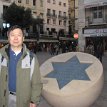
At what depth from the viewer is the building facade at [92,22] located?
42812mm

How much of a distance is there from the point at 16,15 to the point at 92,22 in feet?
52.9

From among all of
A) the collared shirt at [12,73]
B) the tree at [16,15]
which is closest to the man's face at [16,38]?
the collared shirt at [12,73]

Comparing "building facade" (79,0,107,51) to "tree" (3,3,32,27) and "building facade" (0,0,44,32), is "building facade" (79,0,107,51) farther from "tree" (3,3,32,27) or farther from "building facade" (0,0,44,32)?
"building facade" (0,0,44,32)

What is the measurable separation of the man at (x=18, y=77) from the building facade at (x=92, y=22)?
3806 centimetres

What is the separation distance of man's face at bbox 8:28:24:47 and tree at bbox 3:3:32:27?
51.5m

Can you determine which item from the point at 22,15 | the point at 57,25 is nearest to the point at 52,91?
the point at 22,15

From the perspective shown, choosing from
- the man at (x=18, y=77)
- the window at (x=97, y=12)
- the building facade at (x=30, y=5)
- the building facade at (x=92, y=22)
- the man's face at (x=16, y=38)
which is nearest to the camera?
the man at (x=18, y=77)

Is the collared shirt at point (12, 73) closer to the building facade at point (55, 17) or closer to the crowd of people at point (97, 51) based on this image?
the crowd of people at point (97, 51)

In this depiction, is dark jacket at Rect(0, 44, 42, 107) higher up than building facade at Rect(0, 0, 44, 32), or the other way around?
building facade at Rect(0, 0, 44, 32)

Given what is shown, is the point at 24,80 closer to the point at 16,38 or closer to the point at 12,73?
the point at 12,73

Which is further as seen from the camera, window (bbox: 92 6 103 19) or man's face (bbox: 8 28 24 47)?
window (bbox: 92 6 103 19)

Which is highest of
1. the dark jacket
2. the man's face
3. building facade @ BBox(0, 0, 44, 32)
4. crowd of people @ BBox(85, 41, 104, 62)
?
building facade @ BBox(0, 0, 44, 32)

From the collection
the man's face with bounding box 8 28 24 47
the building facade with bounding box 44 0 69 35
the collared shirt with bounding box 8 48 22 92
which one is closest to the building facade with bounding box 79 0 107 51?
the building facade with bounding box 44 0 69 35

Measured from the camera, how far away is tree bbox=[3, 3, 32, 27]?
5616 centimetres
